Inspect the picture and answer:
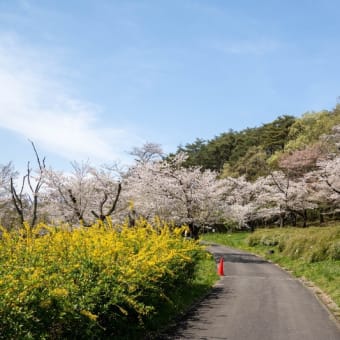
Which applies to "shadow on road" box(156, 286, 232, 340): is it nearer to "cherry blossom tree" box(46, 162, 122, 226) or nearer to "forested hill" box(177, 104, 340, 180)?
"cherry blossom tree" box(46, 162, 122, 226)

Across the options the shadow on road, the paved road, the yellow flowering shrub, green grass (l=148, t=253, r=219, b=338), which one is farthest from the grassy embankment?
the yellow flowering shrub

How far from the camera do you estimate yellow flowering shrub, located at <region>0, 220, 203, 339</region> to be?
4973mm

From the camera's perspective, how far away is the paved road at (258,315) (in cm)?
869

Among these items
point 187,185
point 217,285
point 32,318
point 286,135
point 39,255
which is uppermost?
point 286,135

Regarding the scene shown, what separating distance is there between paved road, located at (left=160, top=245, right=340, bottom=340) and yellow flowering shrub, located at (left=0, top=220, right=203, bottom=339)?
1.18 metres

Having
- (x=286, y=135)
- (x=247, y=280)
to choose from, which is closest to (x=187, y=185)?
(x=247, y=280)

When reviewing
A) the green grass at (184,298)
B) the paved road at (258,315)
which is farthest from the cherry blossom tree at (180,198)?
the paved road at (258,315)

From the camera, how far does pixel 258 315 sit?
1044cm

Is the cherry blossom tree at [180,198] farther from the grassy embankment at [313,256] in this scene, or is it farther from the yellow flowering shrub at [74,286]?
the yellow flowering shrub at [74,286]

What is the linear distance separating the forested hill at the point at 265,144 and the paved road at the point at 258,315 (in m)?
33.3

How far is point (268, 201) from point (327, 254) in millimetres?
26938

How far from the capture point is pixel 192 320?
998 cm

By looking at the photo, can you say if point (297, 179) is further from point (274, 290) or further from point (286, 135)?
point (274, 290)

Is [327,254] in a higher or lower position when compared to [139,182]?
lower
